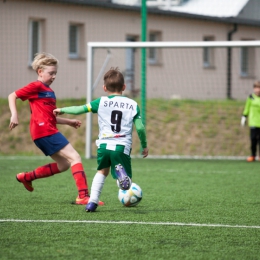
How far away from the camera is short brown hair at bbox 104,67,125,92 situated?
21.4 ft

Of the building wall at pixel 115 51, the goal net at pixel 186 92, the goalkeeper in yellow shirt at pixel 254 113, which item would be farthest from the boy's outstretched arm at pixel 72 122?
the building wall at pixel 115 51

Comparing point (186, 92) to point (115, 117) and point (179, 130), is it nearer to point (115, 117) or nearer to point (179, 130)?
point (179, 130)

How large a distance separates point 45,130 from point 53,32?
14.9 meters

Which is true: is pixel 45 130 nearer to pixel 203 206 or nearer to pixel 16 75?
pixel 203 206

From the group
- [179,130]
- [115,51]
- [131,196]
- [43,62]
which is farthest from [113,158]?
[115,51]

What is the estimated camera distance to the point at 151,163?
43.5 feet

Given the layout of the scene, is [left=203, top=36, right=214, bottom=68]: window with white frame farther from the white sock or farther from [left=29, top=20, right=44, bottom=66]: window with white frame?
the white sock

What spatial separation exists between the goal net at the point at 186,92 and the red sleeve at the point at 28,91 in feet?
22.2

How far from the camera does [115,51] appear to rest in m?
18.5

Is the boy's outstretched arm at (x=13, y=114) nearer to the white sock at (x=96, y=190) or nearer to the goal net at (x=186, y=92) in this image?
the white sock at (x=96, y=190)

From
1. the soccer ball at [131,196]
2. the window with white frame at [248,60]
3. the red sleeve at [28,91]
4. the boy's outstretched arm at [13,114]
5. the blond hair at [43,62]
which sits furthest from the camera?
the window with white frame at [248,60]

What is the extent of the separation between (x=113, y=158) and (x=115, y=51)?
1227cm

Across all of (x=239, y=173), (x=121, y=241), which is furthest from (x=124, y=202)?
(x=239, y=173)

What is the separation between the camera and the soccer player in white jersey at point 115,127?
647 centimetres
